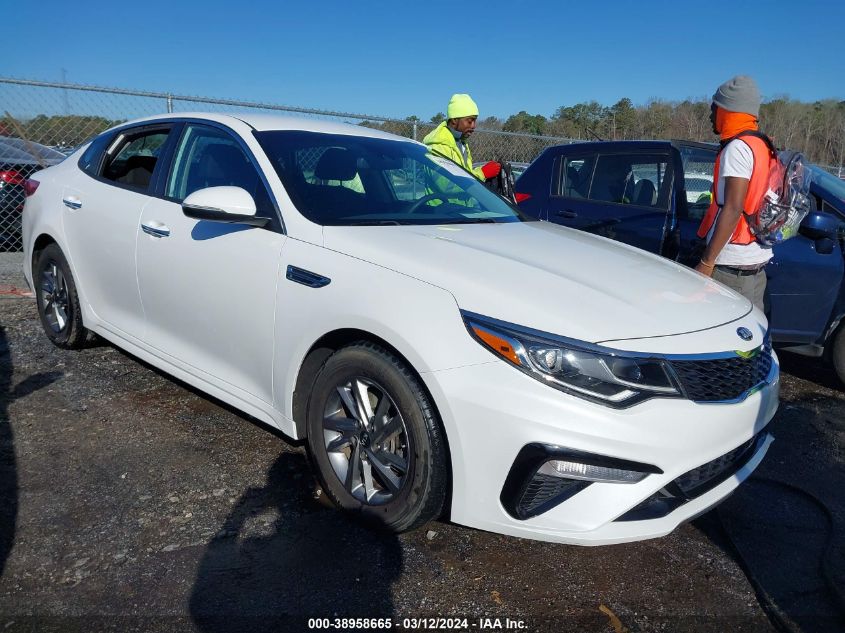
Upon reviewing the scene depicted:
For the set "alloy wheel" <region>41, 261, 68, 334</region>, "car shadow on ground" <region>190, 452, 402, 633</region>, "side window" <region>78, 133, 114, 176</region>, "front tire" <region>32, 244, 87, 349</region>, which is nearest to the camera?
"car shadow on ground" <region>190, 452, 402, 633</region>

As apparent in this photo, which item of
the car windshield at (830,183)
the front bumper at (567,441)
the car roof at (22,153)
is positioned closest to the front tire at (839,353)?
the car windshield at (830,183)

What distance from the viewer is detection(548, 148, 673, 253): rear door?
16.3 ft

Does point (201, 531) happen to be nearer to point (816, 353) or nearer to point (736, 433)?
point (736, 433)

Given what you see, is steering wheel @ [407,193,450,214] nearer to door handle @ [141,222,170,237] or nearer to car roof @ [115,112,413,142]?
car roof @ [115,112,413,142]

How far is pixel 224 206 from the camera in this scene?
284 centimetres

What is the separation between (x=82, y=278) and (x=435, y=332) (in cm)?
288

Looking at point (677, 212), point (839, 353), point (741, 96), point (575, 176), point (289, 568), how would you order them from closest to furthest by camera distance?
point (289, 568), point (741, 96), point (839, 353), point (677, 212), point (575, 176)

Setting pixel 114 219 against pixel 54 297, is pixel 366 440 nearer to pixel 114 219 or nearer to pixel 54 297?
pixel 114 219

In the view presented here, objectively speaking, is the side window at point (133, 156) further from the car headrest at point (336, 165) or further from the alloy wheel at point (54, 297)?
the car headrest at point (336, 165)

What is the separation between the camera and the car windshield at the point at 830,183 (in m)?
4.73

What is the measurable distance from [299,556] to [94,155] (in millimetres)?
3101

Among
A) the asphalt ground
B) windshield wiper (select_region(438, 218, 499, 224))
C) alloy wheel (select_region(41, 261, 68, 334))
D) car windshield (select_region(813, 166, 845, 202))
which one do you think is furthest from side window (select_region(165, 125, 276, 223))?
car windshield (select_region(813, 166, 845, 202))

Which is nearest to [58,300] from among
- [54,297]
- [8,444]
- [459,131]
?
[54,297]

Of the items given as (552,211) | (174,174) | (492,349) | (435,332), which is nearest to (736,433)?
(492,349)
